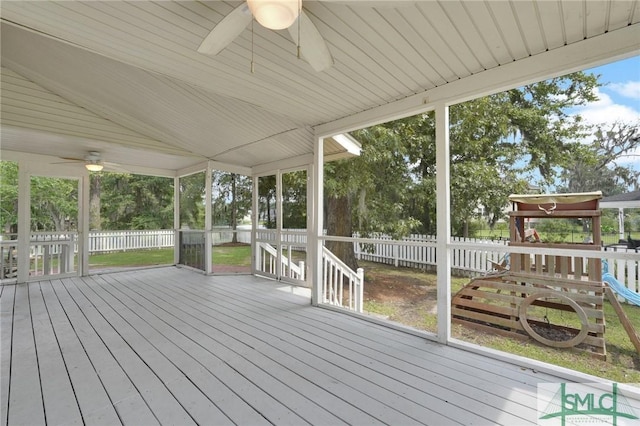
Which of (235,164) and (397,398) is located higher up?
(235,164)

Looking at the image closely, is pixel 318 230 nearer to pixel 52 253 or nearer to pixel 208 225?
pixel 208 225

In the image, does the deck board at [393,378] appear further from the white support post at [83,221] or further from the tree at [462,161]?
the white support post at [83,221]

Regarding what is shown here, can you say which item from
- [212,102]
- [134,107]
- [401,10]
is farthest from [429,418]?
[134,107]

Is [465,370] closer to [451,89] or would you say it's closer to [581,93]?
[451,89]

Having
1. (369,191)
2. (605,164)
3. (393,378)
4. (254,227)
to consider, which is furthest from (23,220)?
(605,164)

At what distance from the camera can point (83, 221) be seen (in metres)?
5.79

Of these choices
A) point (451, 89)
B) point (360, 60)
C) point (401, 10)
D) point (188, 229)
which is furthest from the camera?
point (188, 229)

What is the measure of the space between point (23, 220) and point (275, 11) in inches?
260

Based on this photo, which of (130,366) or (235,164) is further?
(235,164)

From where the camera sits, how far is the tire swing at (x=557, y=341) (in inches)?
115

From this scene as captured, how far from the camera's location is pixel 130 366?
2230 mm

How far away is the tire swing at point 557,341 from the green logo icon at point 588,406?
1265 mm

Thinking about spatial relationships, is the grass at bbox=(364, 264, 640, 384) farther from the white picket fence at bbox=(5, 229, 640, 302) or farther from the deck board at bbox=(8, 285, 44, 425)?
the deck board at bbox=(8, 285, 44, 425)

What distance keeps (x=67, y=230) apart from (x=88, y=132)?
94.5 inches
